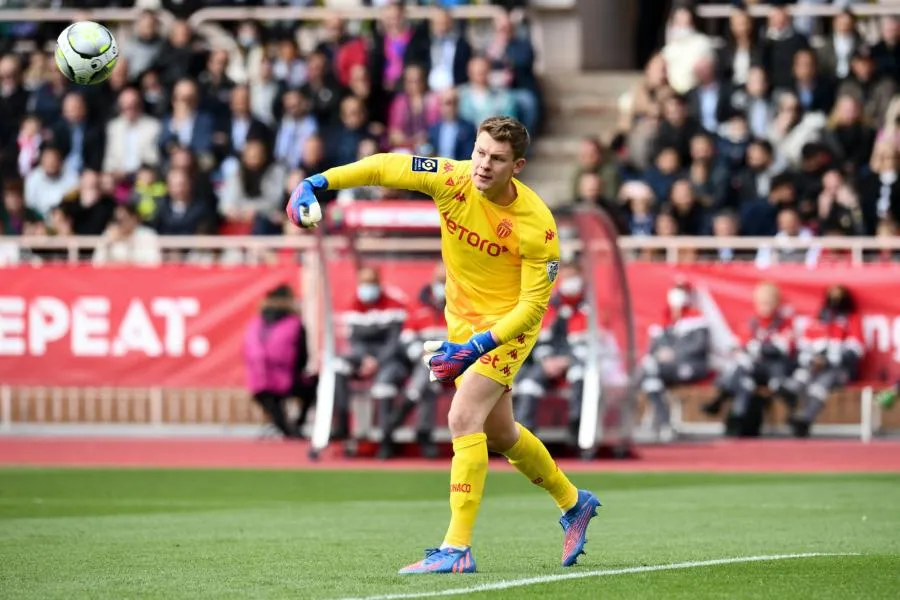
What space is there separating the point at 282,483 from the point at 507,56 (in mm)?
9404

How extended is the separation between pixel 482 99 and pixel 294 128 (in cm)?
248

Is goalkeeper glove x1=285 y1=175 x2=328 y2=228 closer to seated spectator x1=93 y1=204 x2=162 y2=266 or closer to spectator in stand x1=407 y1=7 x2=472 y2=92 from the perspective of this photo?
seated spectator x1=93 y1=204 x2=162 y2=266

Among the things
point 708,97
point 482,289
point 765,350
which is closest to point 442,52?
point 708,97

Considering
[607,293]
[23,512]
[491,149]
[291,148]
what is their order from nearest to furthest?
[491,149] < [23,512] < [607,293] < [291,148]

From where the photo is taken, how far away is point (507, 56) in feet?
77.3

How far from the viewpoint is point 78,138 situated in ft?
78.2

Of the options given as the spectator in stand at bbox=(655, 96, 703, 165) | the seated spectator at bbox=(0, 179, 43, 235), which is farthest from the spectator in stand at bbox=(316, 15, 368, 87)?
the seated spectator at bbox=(0, 179, 43, 235)

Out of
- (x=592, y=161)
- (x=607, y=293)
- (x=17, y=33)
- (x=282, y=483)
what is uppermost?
(x=17, y=33)

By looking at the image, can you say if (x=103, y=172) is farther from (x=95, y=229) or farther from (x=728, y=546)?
(x=728, y=546)

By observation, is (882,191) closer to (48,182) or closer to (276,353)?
(276,353)

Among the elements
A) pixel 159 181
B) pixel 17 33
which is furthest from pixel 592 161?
pixel 17 33

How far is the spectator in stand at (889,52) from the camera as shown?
74.0ft

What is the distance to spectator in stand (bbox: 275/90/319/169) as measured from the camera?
23.2m

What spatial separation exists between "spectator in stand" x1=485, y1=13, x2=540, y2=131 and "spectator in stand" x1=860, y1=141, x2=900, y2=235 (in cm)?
465
